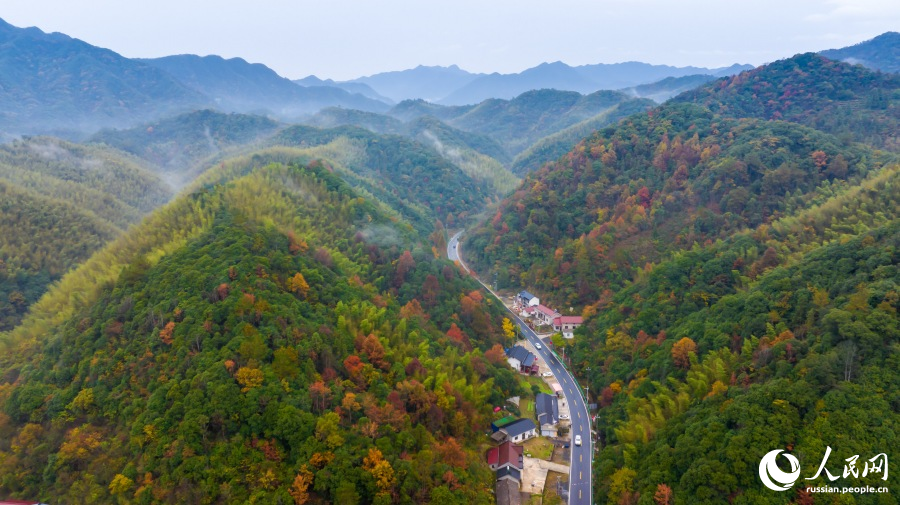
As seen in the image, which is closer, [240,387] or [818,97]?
[240,387]

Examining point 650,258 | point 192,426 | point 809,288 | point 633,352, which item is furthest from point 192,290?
point 650,258

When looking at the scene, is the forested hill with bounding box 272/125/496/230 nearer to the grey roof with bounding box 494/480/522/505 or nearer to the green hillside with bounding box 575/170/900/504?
the green hillside with bounding box 575/170/900/504

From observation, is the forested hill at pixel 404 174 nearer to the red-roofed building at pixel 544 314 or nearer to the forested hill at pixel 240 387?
the red-roofed building at pixel 544 314

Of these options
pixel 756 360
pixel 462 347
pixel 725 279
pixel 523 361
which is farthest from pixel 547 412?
pixel 725 279

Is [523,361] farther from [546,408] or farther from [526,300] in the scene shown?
[526,300]

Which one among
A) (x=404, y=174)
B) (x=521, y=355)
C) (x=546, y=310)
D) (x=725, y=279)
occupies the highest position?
(x=404, y=174)

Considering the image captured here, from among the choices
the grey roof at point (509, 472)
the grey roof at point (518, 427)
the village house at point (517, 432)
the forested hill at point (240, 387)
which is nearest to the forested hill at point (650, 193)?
the forested hill at point (240, 387)

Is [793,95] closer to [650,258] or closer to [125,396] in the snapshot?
[650,258]
